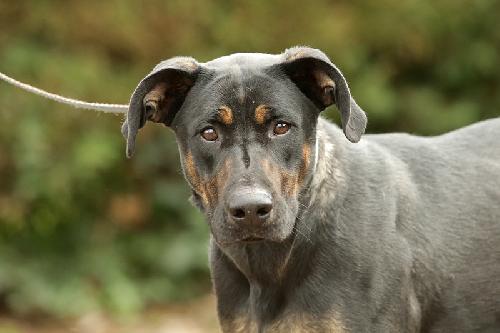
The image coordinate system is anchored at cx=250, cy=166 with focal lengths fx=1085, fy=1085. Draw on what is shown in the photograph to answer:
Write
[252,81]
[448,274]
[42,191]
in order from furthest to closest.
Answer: [42,191], [448,274], [252,81]

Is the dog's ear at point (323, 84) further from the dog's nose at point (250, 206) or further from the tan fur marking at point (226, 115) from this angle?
the dog's nose at point (250, 206)

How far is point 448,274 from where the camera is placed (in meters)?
5.93

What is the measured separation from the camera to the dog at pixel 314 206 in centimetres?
537

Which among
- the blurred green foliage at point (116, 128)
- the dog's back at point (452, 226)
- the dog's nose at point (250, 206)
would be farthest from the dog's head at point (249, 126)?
the blurred green foliage at point (116, 128)

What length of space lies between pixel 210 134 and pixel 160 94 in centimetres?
41

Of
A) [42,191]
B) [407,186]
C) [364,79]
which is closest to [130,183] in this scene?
[42,191]

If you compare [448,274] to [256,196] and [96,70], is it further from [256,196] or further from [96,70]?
[96,70]

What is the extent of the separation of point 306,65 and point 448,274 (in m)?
1.41

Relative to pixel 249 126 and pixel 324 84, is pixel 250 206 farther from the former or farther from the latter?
pixel 324 84

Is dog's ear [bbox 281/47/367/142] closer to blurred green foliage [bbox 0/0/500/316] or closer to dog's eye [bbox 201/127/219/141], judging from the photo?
dog's eye [bbox 201/127/219/141]

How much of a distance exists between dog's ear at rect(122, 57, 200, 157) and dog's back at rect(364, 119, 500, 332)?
1184 mm

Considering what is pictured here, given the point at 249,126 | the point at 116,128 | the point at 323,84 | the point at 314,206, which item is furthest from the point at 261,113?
the point at 116,128

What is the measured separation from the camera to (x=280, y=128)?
Answer: 541 centimetres

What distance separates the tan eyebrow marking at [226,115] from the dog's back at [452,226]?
1.12 meters
